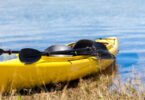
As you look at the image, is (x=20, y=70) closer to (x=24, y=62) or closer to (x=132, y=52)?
(x=24, y=62)

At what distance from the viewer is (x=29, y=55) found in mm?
5473

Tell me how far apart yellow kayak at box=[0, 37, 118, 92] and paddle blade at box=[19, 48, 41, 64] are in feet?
0.28

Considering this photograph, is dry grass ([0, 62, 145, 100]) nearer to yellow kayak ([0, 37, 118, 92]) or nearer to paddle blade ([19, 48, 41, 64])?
yellow kayak ([0, 37, 118, 92])

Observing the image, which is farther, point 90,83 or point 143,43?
point 143,43

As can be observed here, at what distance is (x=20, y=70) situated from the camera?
5191 millimetres

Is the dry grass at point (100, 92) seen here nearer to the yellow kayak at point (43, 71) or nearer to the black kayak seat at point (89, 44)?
the yellow kayak at point (43, 71)

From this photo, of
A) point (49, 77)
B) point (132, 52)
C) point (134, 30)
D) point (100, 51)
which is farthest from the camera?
point (134, 30)

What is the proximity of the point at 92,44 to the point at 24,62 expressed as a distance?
6.03 feet

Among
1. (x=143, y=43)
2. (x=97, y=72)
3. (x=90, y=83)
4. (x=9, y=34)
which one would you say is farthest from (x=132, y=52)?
(x=9, y=34)

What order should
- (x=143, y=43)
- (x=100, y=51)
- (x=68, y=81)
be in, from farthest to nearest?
(x=143, y=43), (x=100, y=51), (x=68, y=81)

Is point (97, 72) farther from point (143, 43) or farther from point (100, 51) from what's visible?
point (143, 43)

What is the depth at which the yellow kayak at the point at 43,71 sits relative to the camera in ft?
16.8

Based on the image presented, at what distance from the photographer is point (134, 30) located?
1600 cm

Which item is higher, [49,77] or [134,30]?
[49,77]
